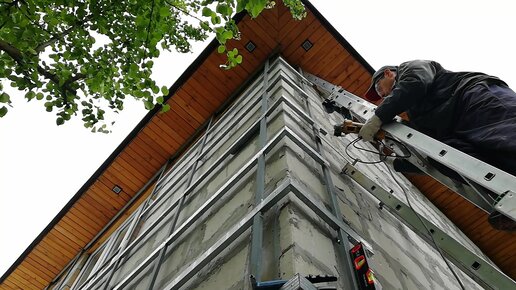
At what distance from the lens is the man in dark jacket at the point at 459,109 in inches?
74.3

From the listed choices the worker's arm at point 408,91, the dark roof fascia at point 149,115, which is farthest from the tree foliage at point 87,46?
the dark roof fascia at point 149,115

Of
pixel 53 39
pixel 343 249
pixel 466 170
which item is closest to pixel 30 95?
pixel 53 39

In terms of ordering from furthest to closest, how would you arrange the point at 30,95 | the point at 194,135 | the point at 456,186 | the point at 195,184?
the point at 194,135 → the point at 195,184 → the point at 30,95 → the point at 456,186

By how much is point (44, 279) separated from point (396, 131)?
424 inches

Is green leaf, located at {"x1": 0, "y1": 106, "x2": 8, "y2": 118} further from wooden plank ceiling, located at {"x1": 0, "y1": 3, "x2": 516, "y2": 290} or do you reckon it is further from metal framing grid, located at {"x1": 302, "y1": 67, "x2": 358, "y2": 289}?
wooden plank ceiling, located at {"x1": 0, "y1": 3, "x2": 516, "y2": 290}

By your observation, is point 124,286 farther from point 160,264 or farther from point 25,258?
point 25,258

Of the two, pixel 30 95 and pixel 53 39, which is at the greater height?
pixel 53 39

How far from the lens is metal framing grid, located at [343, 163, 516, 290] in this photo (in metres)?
2.15

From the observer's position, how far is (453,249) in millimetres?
2375

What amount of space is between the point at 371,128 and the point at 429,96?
1.60 ft

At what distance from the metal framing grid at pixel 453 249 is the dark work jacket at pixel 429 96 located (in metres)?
0.67

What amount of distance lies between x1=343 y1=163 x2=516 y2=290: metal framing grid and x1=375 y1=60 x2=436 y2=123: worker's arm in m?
0.74

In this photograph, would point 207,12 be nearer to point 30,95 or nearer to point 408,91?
point 30,95

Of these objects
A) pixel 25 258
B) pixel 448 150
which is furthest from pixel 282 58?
pixel 25 258
